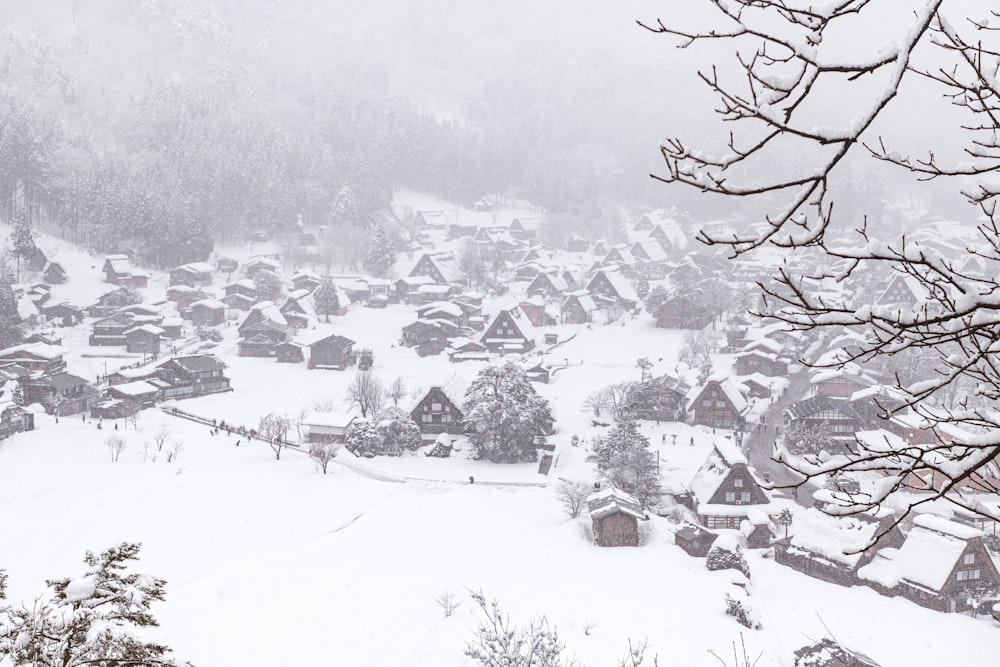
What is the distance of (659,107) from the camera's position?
118875 millimetres

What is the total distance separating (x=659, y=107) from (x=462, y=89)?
3843 cm

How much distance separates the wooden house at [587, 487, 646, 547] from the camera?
25609mm

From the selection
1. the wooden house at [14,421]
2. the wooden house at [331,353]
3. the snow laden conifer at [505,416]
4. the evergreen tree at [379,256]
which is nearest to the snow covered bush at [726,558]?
the snow laden conifer at [505,416]

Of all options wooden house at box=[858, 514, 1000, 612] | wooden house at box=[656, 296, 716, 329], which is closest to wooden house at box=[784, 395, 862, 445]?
wooden house at box=[858, 514, 1000, 612]

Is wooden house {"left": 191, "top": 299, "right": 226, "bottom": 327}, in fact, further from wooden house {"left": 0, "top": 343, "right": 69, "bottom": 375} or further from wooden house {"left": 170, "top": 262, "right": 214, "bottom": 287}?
wooden house {"left": 0, "top": 343, "right": 69, "bottom": 375}

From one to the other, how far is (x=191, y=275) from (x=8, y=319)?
1894cm

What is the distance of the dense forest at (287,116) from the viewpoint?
2805 inches

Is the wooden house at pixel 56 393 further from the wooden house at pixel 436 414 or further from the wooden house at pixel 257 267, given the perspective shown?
the wooden house at pixel 257 267

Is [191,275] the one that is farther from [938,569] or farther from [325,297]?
[938,569]

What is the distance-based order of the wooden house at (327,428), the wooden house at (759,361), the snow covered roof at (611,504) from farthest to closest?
the wooden house at (759,361)
the wooden house at (327,428)
the snow covered roof at (611,504)

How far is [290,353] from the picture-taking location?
169 ft

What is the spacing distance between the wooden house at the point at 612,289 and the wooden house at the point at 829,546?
38014 millimetres

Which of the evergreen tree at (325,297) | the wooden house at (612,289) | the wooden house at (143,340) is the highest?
the wooden house at (612,289)

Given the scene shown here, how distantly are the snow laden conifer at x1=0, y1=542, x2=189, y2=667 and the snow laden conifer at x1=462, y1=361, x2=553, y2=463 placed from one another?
28255 mm
